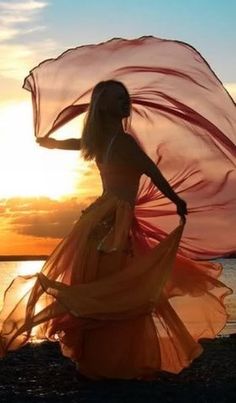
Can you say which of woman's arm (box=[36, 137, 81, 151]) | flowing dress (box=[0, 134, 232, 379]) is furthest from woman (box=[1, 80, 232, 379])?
woman's arm (box=[36, 137, 81, 151])

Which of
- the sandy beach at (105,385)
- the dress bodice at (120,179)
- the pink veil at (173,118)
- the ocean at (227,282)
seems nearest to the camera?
the sandy beach at (105,385)

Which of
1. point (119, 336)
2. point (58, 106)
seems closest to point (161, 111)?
point (58, 106)

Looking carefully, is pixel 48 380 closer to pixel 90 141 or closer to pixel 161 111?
pixel 90 141

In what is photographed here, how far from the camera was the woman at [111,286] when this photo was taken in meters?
6.73

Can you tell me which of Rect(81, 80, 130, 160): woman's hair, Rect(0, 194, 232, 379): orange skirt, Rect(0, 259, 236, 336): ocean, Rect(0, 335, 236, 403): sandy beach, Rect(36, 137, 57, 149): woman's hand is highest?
Rect(81, 80, 130, 160): woman's hair

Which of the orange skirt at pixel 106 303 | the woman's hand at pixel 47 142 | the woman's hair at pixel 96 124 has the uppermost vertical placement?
the woman's hair at pixel 96 124

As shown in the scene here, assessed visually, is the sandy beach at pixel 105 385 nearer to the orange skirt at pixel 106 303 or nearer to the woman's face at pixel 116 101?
the orange skirt at pixel 106 303

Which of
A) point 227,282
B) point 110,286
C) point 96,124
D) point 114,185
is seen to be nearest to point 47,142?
point 96,124

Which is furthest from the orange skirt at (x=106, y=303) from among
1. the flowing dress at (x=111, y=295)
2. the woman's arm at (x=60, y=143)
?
the woman's arm at (x=60, y=143)

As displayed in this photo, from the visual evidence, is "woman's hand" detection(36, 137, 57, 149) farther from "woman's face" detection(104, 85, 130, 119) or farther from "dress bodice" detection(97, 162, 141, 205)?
"woman's face" detection(104, 85, 130, 119)

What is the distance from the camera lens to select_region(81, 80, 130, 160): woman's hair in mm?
6941

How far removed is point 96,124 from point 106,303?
1469 mm

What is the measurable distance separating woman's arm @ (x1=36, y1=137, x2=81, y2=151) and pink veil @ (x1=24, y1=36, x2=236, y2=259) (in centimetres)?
24

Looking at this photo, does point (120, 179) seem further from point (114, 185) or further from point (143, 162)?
point (143, 162)
